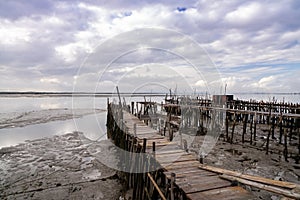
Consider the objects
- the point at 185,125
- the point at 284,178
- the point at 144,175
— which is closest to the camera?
the point at 144,175

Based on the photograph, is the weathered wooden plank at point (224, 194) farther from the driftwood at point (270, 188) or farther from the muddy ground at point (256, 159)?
the muddy ground at point (256, 159)

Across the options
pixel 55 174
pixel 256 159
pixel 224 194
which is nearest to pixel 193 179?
pixel 224 194

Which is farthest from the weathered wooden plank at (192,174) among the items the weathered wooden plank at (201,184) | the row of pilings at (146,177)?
the row of pilings at (146,177)

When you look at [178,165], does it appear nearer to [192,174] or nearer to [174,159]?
[174,159]

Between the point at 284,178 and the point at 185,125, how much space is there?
8990mm

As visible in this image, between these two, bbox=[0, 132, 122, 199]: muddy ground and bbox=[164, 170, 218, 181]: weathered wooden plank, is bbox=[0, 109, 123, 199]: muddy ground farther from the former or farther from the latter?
bbox=[164, 170, 218, 181]: weathered wooden plank

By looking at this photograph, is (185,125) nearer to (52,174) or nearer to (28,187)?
(52,174)

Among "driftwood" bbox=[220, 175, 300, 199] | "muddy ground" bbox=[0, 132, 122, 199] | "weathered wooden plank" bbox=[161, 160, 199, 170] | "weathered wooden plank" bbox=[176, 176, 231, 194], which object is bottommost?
"muddy ground" bbox=[0, 132, 122, 199]

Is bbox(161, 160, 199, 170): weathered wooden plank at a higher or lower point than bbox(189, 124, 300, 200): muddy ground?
higher

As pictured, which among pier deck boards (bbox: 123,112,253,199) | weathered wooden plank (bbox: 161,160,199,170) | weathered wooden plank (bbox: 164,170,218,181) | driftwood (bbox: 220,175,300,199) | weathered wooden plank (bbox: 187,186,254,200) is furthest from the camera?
weathered wooden plank (bbox: 161,160,199,170)

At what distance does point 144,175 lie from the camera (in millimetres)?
5957

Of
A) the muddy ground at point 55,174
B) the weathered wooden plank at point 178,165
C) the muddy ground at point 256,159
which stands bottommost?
the muddy ground at point 55,174

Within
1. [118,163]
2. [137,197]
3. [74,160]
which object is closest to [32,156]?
[74,160]

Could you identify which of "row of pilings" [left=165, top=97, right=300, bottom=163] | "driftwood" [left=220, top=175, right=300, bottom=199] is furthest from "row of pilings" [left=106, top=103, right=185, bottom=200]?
"row of pilings" [left=165, top=97, right=300, bottom=163]
